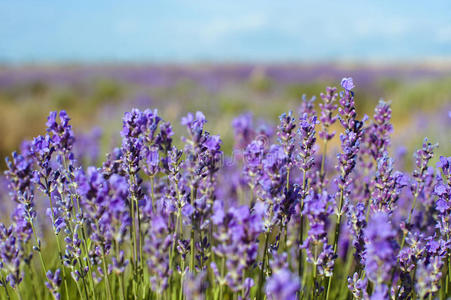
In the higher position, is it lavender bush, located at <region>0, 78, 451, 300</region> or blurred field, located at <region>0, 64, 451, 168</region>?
blurred field, located at <region>0, 64, 451, 168</region>

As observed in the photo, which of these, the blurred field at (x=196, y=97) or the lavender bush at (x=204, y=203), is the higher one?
the blurred field at (x=196, y=97)

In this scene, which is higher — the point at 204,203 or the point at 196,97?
the point at 196,97

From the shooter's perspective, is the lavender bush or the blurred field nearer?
the lavender bush

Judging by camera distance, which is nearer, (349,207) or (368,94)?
(349,207)

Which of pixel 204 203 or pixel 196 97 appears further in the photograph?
pixel 196 97

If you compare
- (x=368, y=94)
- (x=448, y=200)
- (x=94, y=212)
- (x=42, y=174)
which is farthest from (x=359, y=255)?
(x=368, y=94)

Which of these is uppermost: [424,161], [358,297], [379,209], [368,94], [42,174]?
[368,94]

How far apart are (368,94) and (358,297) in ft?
47.1

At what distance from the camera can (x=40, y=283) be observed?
247 centimetres

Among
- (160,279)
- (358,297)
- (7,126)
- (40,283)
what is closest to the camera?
(160,279)

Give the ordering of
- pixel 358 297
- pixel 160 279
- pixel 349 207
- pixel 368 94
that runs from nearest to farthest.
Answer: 1. pixel 160 279
2. pixel 358 297
3. pixel 349 207
4. pixel 368 94

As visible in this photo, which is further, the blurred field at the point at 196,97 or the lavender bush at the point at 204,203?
the blurred field at the point at 196,97

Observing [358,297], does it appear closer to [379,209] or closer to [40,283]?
[379,209]

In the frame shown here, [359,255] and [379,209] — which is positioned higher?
[379,209]
